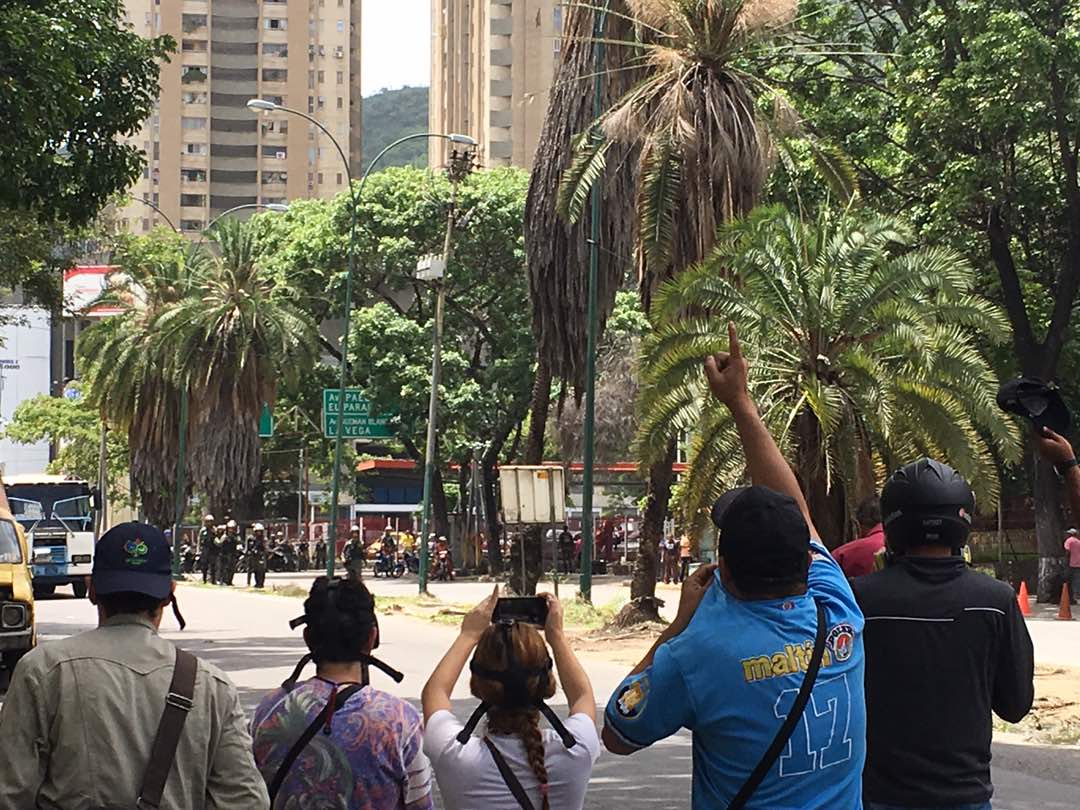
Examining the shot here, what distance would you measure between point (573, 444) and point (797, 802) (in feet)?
181

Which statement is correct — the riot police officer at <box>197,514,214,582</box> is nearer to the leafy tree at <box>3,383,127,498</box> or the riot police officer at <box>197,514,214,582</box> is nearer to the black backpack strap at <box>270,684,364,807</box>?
the leafy tree at <box>3,383,127,498</box>

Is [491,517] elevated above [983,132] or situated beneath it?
situated beneath

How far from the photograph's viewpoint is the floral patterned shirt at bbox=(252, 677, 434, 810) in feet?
16.3

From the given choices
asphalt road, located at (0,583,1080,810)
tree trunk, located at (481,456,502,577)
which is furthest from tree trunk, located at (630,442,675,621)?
tree trunk, located at (481,456,502,577)

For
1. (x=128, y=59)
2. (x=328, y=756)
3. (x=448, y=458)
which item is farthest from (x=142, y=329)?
(x=328, y=756)

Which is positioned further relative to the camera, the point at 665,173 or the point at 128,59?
the point at 665,173

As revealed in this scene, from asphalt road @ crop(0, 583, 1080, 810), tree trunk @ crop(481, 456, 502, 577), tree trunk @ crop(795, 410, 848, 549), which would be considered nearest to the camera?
asphalt road @ crop(0, 583, 1080, 810)

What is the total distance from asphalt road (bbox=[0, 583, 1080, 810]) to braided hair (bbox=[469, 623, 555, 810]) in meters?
7.00

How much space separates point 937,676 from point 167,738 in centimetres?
200

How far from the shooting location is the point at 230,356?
5959 centimetres

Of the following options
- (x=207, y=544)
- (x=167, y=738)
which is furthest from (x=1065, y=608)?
(x=207, y=544)

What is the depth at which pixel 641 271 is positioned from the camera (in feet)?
92.5

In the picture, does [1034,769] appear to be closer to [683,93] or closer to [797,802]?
[797,802]

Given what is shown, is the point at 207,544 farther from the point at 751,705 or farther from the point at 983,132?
the point at 751,705
